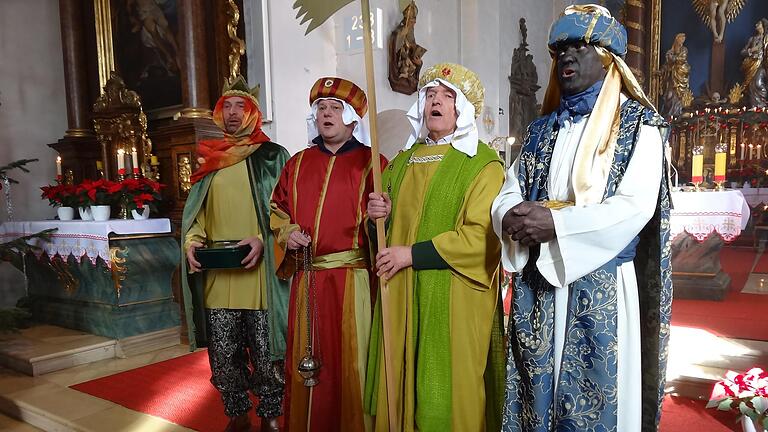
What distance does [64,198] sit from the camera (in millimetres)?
5289

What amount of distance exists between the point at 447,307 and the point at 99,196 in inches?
169

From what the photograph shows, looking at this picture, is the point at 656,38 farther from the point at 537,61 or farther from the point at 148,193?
the point at 148,193

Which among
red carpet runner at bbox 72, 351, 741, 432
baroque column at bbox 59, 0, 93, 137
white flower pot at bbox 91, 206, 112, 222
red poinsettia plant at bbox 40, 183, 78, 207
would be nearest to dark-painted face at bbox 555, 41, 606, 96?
red carpet runner at bbox 72, 351, 741, 432

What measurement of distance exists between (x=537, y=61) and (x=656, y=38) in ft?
7.74

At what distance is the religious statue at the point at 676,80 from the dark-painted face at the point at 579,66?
10064 millimetres

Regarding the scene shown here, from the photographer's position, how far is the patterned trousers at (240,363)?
290 centimetres

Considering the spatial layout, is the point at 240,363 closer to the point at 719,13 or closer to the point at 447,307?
the point at 447,307

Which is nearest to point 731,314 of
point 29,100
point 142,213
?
point 142,213

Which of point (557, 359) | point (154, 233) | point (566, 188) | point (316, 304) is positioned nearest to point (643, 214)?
point (566, 188)

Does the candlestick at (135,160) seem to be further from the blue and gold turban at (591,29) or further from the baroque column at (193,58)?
the blue and gold turban at (591,29)

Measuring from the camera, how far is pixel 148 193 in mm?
5078

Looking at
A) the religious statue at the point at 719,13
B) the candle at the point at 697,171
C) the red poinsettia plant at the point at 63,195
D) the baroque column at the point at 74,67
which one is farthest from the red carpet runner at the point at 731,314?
the baroque column at the point at 74,67

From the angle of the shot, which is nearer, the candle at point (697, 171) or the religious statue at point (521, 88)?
the candle at point (697, 171)

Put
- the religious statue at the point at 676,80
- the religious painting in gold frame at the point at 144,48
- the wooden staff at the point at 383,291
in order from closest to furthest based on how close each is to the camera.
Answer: the wooden staff at the point at 383,291 < the religious painting in gold frame at the point at 144,48 < the religious statue at the point at 676,80
